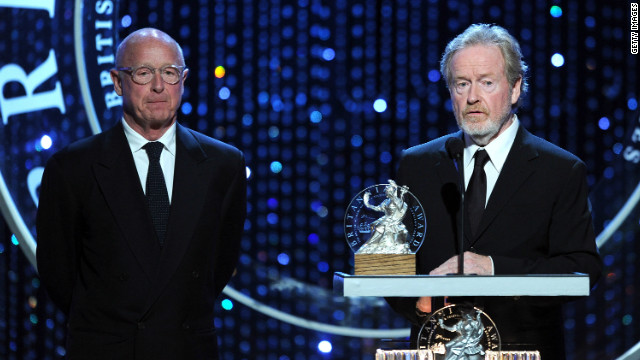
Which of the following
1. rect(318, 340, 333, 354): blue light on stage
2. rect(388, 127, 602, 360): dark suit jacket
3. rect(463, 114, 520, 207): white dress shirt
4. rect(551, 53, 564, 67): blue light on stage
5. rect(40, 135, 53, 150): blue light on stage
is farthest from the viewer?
rect(40, 135, 53, 150): blue light on stage

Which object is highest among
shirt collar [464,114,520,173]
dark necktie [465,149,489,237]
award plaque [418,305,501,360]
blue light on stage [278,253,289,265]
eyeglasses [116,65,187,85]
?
eyeglasses [116,65,187,85]

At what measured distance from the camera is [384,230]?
6.69 feet

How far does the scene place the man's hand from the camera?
1978 mm

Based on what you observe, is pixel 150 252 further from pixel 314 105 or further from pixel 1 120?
pixel 1 120

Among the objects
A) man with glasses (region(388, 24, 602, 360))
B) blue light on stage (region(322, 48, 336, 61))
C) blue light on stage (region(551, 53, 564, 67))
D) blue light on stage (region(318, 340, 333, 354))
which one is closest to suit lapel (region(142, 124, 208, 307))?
man with glasses (region(388, 24, 602, 360))

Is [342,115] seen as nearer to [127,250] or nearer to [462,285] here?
[127,250]

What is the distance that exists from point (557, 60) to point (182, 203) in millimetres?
2082

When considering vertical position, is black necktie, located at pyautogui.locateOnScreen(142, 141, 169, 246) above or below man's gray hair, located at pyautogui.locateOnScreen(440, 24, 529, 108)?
below

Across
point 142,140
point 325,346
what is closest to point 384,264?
point 142,140

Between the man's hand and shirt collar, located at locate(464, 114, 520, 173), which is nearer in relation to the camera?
the man's hand

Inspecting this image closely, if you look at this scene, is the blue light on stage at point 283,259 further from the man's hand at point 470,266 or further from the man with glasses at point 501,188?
the man's hand at point 470,266

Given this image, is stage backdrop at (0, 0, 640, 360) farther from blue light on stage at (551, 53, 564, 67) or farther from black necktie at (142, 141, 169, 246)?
black necktie at (142, 141, 169, 246)

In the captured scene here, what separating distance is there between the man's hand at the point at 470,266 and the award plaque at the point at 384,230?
0.22 feet

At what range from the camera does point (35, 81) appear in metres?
4.22
